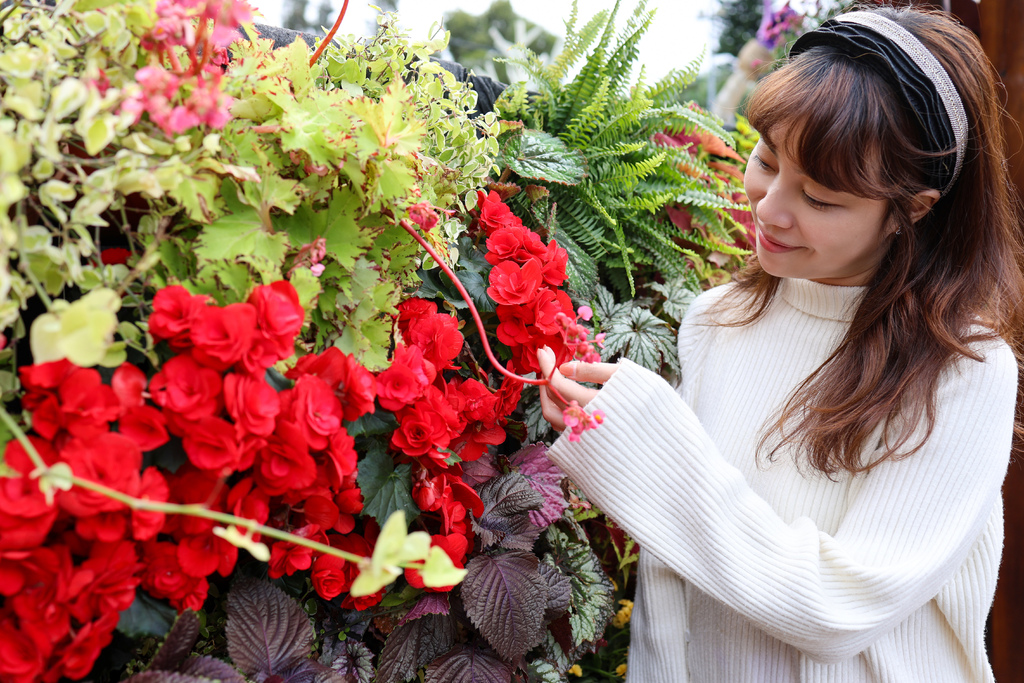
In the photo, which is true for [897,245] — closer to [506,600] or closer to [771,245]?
[771,245]

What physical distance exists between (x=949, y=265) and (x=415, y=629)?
0.92 m

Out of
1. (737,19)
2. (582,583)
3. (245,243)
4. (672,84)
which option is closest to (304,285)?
(245,243)

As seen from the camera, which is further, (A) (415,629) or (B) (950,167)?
(B) (950,167)

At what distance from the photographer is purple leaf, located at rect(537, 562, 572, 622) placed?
2.68ft

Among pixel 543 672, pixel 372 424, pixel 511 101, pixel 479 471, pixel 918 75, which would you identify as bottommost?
pixel 543 672

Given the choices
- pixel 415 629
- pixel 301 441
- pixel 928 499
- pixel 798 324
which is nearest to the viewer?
pixel 301 441

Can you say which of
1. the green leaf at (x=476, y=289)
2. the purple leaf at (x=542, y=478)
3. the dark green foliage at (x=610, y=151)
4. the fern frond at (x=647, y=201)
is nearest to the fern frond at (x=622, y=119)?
the dark green foliage at (x=610, y=151)

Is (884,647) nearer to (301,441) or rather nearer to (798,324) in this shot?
(798,324)

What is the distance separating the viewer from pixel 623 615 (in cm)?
127

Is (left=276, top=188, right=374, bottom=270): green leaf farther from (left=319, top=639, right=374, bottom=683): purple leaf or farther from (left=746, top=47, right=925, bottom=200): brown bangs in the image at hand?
(left=746, top=47, right=925, bottom=200): brown bangs

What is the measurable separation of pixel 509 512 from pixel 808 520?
435 millimetres

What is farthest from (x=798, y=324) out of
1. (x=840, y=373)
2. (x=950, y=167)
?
(x=950, y=167)

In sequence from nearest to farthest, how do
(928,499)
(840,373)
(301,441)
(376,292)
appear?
(301,441) < (376,292) < (928,499) < (840,373)

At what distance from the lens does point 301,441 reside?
0.47 metres
